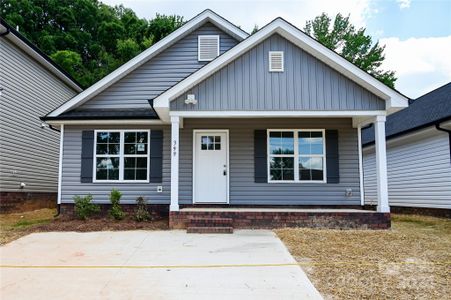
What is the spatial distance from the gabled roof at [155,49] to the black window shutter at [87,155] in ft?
3.04

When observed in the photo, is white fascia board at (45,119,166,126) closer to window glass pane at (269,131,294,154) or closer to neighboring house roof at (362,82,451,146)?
window glass pane at (269,131,294,154)

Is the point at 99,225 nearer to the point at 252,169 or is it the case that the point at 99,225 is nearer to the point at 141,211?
the point at 141,211

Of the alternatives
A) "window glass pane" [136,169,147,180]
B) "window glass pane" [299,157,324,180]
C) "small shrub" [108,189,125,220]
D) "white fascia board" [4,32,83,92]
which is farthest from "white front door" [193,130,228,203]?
"white fascia board" [4,32,83,92]

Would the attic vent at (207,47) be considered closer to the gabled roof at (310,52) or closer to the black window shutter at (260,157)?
the gabled roof at (310,52)

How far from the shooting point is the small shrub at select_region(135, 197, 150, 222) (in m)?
8.84

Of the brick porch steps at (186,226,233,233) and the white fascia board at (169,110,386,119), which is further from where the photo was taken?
the white fascia board at (169,110,386,119)

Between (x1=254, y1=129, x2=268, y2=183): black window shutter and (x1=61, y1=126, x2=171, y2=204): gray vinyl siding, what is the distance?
2.27 metres

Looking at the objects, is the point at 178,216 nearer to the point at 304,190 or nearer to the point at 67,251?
the point at 67,251

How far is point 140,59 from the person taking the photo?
10164 millimetres

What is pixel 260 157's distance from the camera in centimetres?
949

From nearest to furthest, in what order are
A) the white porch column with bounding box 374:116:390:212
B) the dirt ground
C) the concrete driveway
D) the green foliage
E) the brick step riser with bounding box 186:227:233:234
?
the concrete driveway → the brick step riser with bounding box 186:227:233:234 → the dirt ground → the white porch column with bounding box 374:116:390:212 → the green foliage

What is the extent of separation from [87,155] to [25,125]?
3.80m

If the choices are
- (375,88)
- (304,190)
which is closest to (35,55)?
(304,190)

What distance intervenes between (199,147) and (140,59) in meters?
3.00
